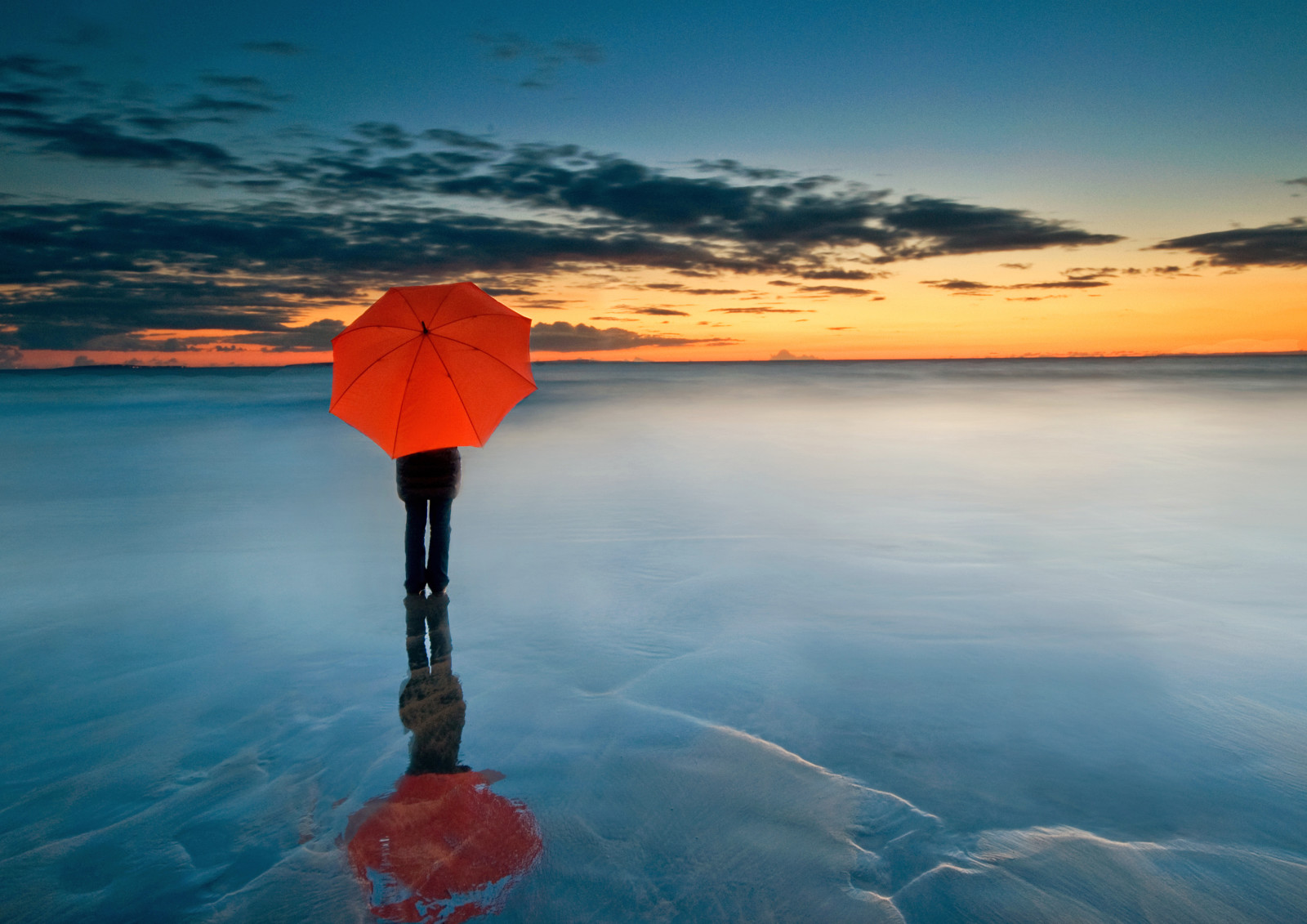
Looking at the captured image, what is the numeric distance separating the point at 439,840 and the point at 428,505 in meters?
3.22

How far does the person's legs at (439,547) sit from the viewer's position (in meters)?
5.82

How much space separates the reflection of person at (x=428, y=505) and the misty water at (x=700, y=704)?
1.29 ft

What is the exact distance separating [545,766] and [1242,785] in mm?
3631

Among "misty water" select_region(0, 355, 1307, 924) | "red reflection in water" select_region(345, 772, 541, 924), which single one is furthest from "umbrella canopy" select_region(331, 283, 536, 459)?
"red reflection in water" select_region(345, 772, 541, 924)

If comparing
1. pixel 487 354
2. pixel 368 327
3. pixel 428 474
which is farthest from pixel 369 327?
pixel 428 474

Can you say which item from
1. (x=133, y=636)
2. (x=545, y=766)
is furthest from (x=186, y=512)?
(x=545, y=766)

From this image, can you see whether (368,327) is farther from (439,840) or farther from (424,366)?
(439,840)

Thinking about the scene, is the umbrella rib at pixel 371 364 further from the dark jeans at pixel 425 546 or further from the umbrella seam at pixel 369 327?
the dark jeans at pixel 425 546

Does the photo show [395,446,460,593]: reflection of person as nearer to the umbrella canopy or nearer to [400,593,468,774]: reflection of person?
[400,593,468,774]: reflection of person

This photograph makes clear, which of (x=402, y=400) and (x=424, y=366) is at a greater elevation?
(x=424, y=366)

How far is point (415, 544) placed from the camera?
19.8 ft

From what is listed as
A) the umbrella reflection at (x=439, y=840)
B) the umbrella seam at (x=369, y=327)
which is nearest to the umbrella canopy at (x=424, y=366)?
the umbrella seam at (x=369, y=327)

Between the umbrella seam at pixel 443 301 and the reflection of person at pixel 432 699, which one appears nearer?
the reflection of person at pixel 432 699

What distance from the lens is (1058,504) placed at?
417 inches
